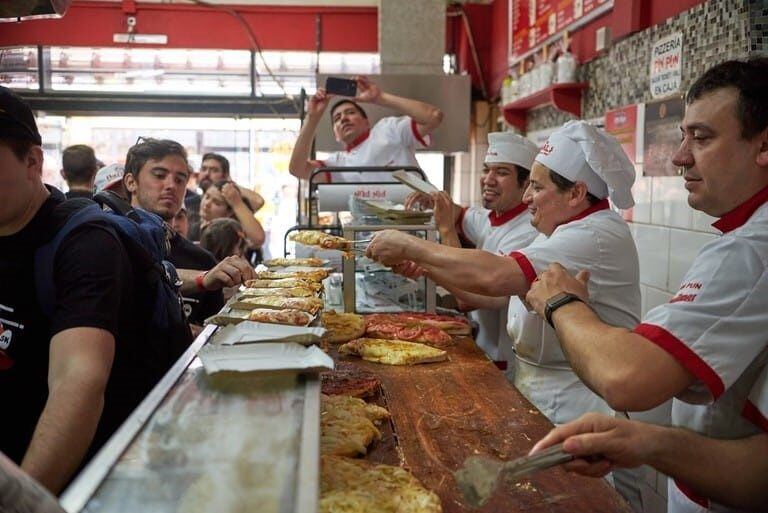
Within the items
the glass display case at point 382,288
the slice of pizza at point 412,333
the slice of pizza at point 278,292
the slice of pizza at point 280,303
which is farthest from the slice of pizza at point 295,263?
the slice of pizza at point 280,303

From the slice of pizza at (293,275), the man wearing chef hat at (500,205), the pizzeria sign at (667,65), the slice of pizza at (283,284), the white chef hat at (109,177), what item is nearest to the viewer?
the slice of pizza at (283,284)

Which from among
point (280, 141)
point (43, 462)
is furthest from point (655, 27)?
point (280, 141)

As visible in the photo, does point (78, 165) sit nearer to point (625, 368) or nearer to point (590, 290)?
point (590, 290)

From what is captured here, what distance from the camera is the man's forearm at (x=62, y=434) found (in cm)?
139

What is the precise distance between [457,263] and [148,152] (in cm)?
147

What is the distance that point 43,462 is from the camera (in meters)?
1.39

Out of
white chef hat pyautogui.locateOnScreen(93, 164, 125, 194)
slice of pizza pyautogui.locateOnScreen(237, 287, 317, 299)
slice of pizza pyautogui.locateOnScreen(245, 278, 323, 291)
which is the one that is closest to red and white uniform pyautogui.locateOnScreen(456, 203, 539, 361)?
slice of pizza pyautogui.locateOnScreen(245, 278, 323, 291)

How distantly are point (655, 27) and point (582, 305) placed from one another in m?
2.21

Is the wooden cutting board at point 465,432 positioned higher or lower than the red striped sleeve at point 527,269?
lower

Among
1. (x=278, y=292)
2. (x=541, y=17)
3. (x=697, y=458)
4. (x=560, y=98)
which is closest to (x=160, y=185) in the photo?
(x=278, y=292)

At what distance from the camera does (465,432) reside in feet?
6.27

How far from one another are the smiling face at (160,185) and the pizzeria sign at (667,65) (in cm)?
220

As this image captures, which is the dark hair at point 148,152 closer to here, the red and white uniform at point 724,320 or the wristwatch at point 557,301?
the wristwatch at point 557,301

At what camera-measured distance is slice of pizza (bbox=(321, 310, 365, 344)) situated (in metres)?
2.90
